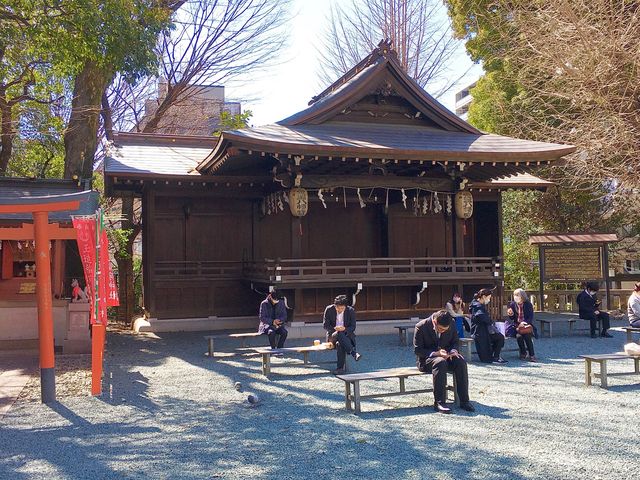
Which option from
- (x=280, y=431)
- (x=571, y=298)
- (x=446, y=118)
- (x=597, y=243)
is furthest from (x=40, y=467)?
(x=571, y=298)

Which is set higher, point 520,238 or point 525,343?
point 520,238

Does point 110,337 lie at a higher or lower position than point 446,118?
lower

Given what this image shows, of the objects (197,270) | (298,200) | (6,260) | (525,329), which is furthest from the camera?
(197,270)

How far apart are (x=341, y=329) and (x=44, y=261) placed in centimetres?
428

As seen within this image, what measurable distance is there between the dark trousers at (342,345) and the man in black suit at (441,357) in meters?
1.92

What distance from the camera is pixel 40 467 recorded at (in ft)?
16.5

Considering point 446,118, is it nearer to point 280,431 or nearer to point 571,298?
point 571,298

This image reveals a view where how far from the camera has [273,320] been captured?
1070 cm

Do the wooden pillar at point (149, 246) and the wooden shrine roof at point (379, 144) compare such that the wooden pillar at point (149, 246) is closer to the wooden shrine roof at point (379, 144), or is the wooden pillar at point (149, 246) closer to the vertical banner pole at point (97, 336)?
the wooden shrine roof at point (379, 144)

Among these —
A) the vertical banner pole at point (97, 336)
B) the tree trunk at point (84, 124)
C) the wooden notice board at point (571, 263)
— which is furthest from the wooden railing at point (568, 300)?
the tree trunk at point (84, 124)

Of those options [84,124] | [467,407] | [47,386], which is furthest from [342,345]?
[84,124]

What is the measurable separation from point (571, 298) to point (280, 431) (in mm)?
13879

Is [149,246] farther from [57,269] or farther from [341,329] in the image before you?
[341,329]

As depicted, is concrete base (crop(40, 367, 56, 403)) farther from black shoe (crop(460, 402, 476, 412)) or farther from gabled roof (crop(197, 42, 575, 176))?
gabled roof (crop(197, 42, 575, 176))
